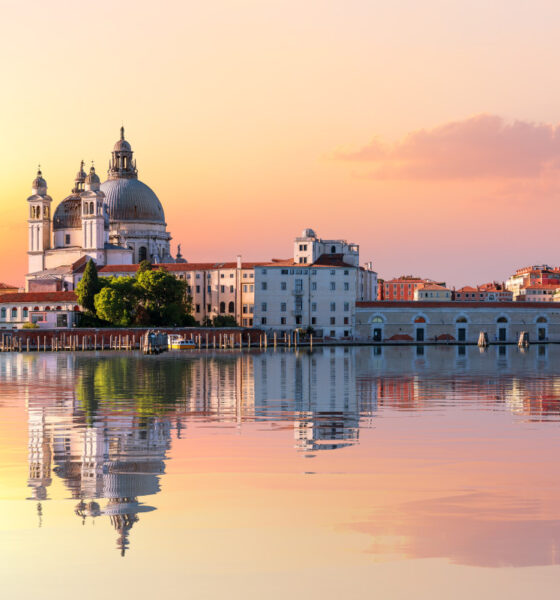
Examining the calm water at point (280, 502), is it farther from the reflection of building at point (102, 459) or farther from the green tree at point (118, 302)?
the green tree at point (118, 302)

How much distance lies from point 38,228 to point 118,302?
28605 mm

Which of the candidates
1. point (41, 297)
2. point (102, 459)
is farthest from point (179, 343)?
point (102, 459)

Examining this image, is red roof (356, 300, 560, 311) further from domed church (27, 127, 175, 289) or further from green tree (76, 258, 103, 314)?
domed church (27, 127, 175, 289)

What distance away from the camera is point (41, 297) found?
88562mm

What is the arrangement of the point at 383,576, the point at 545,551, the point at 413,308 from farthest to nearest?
1. the point at 413,308
2. the point at 545,551
3. the point at 383,576

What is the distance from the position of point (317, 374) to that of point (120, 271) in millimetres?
59115

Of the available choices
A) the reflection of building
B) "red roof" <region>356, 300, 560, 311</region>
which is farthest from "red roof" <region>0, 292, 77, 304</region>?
the reflection of building

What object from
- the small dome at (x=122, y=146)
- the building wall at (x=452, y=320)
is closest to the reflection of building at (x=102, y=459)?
the building wall at (x=452, y=320)

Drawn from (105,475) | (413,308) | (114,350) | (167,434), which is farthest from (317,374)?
(413,308)

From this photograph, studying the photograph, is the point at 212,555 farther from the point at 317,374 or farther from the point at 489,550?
the point at 317,374

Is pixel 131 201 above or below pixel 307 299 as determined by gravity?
above

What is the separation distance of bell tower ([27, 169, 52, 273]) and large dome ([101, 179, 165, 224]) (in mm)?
6540

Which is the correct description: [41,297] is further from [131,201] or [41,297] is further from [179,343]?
[131,201]

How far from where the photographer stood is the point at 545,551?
28.9 feet
